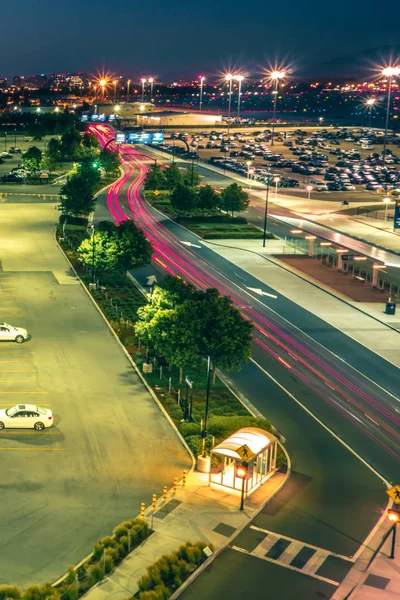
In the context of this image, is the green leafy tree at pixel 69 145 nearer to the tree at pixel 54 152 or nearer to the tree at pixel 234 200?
the tree at pixel 54 152

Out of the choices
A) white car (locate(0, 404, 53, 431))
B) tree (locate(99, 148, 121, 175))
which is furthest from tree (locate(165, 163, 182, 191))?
white car (locate(0, 404, 53, 431))

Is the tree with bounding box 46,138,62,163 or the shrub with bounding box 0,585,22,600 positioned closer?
the shrub with bounding box 0,585,22,600

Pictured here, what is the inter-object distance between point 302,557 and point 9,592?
10.5 meters

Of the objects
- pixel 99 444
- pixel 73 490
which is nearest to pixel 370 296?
pixel 99 444

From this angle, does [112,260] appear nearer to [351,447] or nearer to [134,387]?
[134,387]

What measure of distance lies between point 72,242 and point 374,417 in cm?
4633

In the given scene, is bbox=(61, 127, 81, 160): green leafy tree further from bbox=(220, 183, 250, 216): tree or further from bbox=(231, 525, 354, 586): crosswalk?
bbox=(231, 525, 354, 586): crosswalk

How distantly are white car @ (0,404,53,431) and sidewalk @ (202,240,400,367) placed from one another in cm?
2266

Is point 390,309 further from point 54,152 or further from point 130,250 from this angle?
point 54,152

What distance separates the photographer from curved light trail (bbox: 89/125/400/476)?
137 feet

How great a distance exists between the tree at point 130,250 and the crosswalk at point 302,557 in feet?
123

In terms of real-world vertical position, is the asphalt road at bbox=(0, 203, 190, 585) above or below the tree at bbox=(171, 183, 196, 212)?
below

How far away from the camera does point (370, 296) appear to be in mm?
64938

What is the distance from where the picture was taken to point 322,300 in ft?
209
